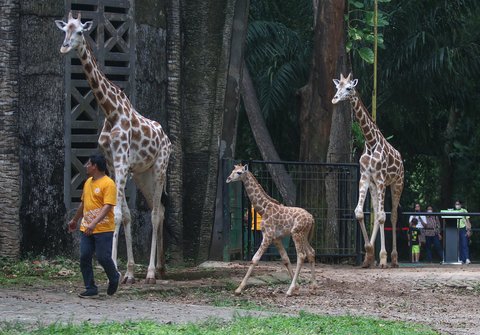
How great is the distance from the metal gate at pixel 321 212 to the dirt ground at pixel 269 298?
1.66m

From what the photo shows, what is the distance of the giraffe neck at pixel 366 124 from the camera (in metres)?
19.5

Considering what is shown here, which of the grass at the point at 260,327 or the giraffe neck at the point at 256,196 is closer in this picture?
the grass at the point at 260,327

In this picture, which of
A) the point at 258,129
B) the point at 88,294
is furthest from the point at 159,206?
the point at 258,129

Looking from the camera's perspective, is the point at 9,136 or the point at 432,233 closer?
the point at 9,136

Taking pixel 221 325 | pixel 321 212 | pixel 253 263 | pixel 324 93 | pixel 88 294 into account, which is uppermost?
pixel 324 93

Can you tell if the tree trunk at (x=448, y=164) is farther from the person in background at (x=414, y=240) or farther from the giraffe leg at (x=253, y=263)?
the giraffe leg at (x=253, y=263)

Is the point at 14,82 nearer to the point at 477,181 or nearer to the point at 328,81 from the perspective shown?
the point at 328,81

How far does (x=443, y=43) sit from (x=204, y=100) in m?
14.0

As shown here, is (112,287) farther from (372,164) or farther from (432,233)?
(432,233)

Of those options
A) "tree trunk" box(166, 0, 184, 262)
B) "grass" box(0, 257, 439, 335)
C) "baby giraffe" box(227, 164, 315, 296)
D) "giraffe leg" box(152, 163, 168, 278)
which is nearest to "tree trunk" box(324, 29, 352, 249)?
"tree trunk" box(166, 0, 184, 262)

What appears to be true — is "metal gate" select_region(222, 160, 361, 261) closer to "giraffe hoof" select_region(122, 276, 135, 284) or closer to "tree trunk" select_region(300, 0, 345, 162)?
"tree trunk" select_region(300, 0, 345, 162)

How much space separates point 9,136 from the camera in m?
16.6

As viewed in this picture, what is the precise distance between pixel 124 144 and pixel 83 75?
9.94 feet

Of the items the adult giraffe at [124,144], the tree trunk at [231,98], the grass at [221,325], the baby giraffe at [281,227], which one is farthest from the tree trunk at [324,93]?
the grass at [221,325]
